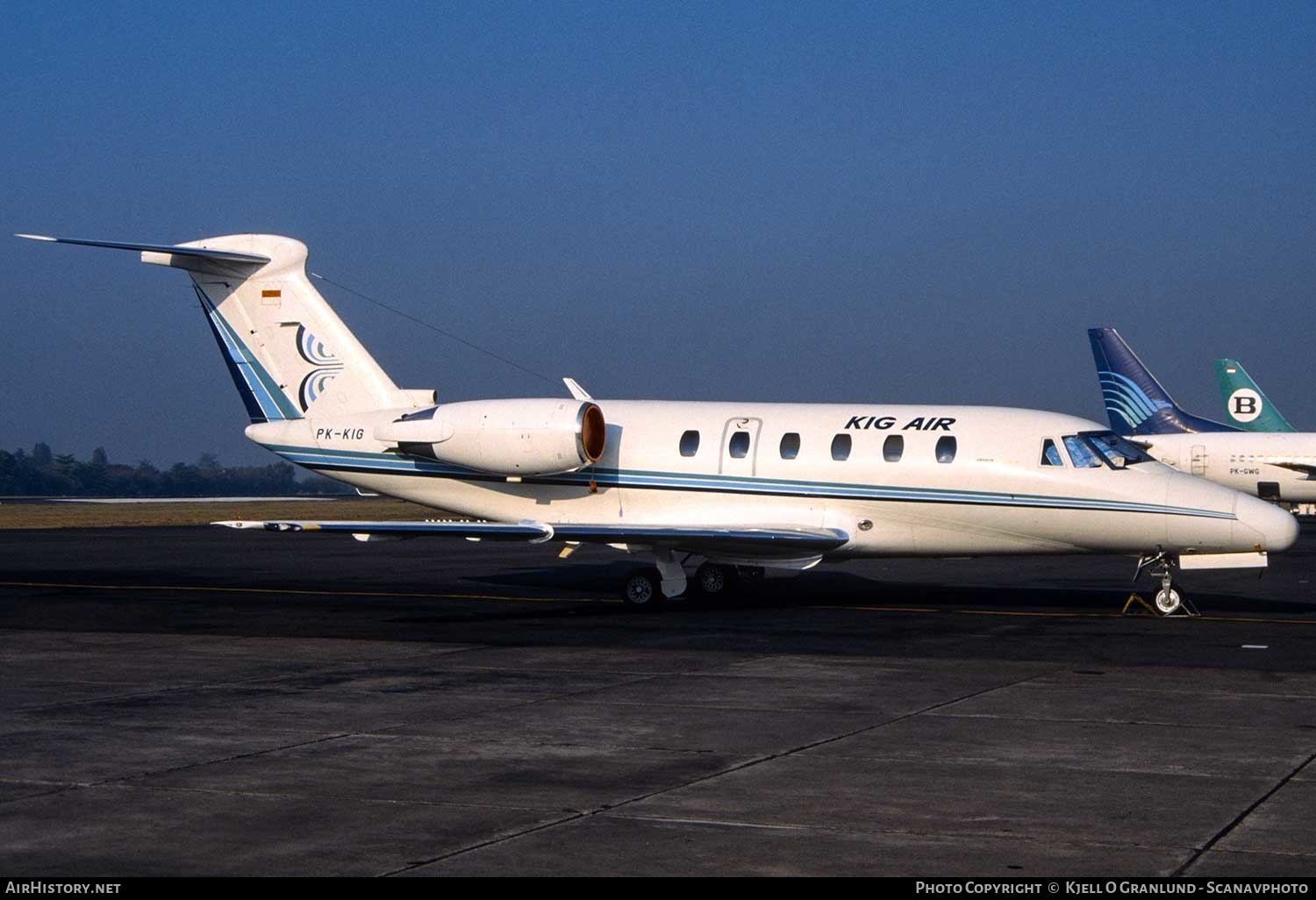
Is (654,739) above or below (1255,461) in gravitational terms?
below

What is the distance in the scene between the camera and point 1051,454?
783 inches

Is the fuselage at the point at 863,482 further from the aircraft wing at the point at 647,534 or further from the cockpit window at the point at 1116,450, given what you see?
the aircraft wing at the point at 647,534

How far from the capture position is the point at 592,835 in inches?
296

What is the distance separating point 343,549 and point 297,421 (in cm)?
1507

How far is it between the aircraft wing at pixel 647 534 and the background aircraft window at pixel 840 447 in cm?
103

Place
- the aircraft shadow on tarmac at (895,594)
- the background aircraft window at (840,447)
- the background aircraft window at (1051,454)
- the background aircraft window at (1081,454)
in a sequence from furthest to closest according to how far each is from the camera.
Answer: the aircraft shadow on tarmac at (895,594) < the background aircraft window at (840,447) < the background aircraft window at (1051,454) < the background aircraft window at (1081,454)

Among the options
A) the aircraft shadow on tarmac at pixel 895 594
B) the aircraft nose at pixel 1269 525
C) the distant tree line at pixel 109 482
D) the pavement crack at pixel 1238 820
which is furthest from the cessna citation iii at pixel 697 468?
the distant tree line at pixel 109 482

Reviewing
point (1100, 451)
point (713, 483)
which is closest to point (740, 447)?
point (713, 483)

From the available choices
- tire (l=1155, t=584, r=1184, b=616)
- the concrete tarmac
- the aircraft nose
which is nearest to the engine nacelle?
the concrete tarmac

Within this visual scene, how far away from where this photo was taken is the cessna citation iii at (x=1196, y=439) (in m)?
46.7

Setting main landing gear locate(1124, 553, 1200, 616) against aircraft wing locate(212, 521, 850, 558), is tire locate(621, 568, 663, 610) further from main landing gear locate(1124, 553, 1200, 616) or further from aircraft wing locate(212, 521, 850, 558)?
main landing gear locate(1124, 553, 1200, 616)

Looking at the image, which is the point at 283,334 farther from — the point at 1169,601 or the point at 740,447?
the point at 1169,601


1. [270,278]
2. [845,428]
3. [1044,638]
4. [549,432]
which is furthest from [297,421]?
[1044,638]

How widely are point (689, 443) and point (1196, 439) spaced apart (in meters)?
32.0
